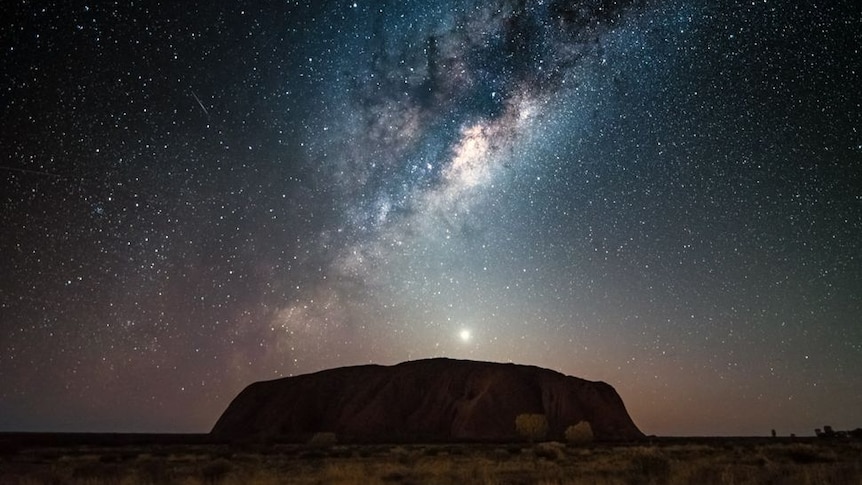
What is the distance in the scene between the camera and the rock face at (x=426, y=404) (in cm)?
9969

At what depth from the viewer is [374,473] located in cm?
2348

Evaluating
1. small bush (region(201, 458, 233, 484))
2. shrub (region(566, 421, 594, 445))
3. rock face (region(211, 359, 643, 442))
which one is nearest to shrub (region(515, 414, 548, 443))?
shrub (region(566, 421, 594, 445))

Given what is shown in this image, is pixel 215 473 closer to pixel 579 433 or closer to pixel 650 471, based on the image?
pixel 650 471

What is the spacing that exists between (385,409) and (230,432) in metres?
26.0

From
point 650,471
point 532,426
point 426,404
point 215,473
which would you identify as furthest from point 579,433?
point 215,473

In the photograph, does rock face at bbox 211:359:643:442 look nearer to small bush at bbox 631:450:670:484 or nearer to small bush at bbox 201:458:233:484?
small bush at bbox 201:458:233:484

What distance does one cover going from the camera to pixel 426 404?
107688 mm

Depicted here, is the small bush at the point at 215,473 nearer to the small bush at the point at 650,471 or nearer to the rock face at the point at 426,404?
the small bush at the point at 650,471

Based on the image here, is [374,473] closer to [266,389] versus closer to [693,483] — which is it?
[693,483]

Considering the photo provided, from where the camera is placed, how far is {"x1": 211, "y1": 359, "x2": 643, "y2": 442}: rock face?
327ft

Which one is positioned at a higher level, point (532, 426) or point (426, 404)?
point (426, 404)

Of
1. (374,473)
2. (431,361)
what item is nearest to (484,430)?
(431,361)

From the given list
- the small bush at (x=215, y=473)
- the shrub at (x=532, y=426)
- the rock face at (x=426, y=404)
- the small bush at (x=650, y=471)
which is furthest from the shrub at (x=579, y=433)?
the small bush at (x=215, y=473)

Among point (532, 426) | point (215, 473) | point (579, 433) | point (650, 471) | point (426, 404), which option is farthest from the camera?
point (426, 404)
